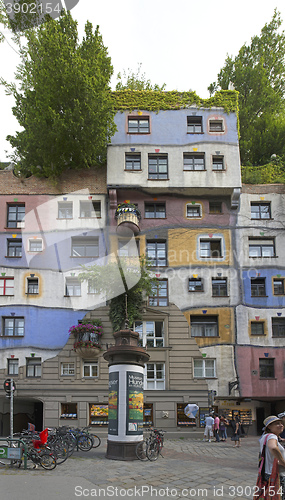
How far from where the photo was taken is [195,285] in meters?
29.2

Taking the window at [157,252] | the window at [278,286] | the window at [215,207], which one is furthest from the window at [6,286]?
the window at [278,286]

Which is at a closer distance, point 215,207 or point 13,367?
point 13,367

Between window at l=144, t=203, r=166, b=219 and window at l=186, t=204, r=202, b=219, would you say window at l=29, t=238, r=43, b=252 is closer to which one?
window at l=144, t=203, r=166, b=219

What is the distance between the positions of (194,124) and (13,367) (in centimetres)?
1932

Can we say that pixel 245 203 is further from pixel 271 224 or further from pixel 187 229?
pixel 187 229

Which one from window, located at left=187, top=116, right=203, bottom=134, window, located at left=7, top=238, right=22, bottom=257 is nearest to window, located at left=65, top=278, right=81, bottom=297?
window, located at left=7, top=238, right=22, bottom=257

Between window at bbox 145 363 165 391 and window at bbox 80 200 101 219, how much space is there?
10.2m

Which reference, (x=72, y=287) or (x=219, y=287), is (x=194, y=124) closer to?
(x=219, y=287)

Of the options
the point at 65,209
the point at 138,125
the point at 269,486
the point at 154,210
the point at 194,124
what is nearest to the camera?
the point at 269,486

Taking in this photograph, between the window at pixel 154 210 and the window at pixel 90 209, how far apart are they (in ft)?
10.2

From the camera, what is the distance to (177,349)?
2753 cm

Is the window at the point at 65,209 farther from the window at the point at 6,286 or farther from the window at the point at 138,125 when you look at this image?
the window at the point at 138,125

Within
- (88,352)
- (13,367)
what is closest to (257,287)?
(88,352)

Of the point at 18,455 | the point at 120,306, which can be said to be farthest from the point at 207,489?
the point at 120,306
